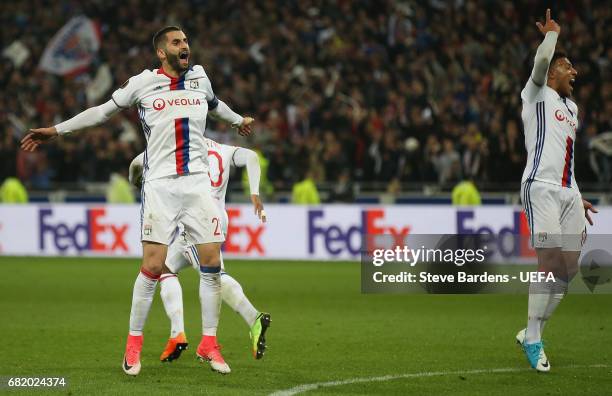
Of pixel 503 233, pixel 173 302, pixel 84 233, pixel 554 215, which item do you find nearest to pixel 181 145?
pixel 173 302

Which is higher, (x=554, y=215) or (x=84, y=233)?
(x=554, y=215)

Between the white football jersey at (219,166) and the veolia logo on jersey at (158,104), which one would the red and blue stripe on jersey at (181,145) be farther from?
the white football jersey at (219,166)

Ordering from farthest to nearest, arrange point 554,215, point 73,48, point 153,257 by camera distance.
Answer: point 73,48 → point 554,215 → point 153,257

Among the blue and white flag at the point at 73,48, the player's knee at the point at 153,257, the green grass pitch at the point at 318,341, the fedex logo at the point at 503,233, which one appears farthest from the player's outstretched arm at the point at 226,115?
the blue and white flag at the point at 73,48

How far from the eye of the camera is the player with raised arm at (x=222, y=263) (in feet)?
28.1

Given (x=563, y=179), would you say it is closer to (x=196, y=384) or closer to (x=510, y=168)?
(x=196, y=384)

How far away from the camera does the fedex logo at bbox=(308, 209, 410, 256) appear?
19.1 metres

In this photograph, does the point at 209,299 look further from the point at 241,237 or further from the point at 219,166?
the point at 241,237

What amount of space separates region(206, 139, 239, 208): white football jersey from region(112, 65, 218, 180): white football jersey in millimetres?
1049

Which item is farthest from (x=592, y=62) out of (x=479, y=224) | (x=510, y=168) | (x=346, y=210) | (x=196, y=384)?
(x=196, y=384)

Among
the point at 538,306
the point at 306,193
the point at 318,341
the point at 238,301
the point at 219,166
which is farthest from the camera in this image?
the point at 306,193

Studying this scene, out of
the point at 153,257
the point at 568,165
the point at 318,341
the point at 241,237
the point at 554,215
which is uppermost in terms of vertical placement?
the point at 568,165

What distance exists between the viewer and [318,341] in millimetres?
9844

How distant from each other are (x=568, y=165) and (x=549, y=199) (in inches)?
13.3
